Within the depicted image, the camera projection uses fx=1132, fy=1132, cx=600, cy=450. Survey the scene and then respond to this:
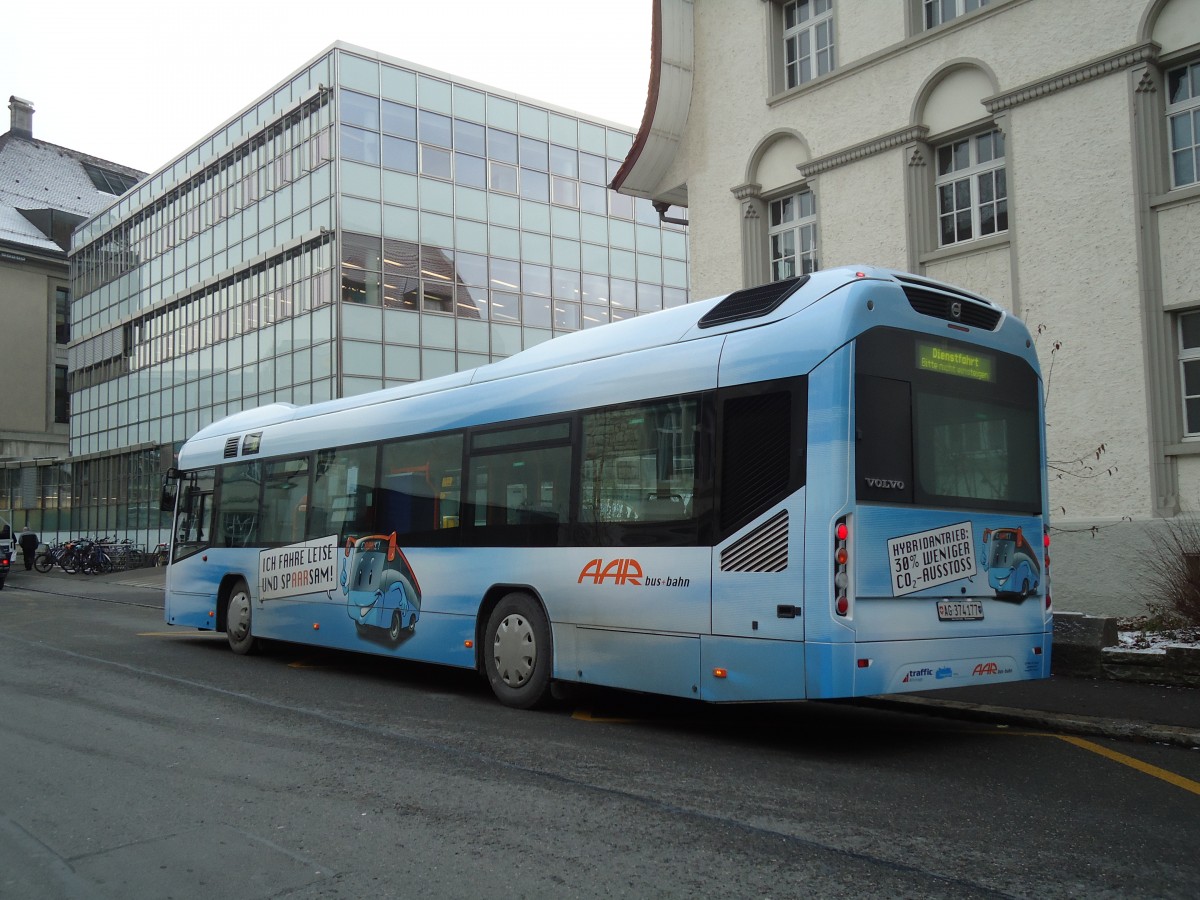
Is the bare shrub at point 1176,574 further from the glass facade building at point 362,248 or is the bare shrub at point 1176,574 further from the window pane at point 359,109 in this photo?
the window pane at point 359,109

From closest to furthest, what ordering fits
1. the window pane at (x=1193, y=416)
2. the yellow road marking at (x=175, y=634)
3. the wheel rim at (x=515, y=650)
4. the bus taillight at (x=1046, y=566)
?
the bus taillight at (x=1046, y=566), the wheel rim at (x=515, y=650), the window pane at (x=1193, y=416), the yellow road marking at (x=175, y=634)

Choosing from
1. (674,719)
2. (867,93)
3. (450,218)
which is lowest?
(674,719)

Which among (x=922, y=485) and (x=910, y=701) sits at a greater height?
(x=922, y=485)

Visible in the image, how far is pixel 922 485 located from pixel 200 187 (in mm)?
37214

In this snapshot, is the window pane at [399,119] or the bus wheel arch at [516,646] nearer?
the bus wheel arch at [516,646]

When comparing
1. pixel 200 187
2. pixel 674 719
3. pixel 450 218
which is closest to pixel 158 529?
pixel 200 187

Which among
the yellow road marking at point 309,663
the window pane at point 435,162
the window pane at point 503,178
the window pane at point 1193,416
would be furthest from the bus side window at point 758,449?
the window pane at point 503,178

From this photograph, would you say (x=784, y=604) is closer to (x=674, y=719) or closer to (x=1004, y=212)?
(x=674, y=719)

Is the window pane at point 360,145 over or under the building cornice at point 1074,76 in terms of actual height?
over

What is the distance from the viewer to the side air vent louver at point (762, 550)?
7.11 meters

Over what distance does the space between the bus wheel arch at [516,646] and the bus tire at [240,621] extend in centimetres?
512

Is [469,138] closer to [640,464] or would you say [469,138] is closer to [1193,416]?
[1193,416]

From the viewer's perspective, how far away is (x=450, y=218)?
→ 115ft

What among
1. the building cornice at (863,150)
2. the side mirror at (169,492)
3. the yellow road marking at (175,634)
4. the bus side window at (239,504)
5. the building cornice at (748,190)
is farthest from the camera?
the building cornice at (748,190)
